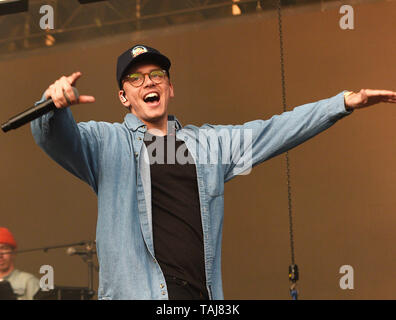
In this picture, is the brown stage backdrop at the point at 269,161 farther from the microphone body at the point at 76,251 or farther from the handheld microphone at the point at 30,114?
the handheld microphone at the point at 30,114

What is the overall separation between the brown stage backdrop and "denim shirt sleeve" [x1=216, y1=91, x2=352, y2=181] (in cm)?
314

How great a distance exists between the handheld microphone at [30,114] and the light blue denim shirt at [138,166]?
0.19 ft

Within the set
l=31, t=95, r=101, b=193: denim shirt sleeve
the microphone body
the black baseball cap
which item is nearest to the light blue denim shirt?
l=31, t=95, r=101, b=193: denim shirt sleeve

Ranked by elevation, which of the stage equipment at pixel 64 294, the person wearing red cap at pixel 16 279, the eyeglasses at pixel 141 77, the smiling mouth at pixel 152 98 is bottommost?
the stage equipment at pixel 64 294

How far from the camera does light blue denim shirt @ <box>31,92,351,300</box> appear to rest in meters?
1.46

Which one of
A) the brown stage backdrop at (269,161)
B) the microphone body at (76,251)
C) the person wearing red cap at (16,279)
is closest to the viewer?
the person wearing red cap at (16,279)

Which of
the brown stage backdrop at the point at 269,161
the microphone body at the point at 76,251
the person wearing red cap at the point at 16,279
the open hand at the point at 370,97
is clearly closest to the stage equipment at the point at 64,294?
the person wearing red cap at the point at 16,279

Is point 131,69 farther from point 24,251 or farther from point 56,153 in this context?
point 24,251

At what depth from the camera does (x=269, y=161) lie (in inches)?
197

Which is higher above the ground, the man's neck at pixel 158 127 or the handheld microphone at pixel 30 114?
the man's neck at pixel 158 127

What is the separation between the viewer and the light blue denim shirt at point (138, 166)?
1.46 m

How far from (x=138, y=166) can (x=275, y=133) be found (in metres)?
0.36

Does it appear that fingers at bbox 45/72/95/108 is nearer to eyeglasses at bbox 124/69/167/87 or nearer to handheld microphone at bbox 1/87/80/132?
handheld microphone at bbox 1/87/80/132
